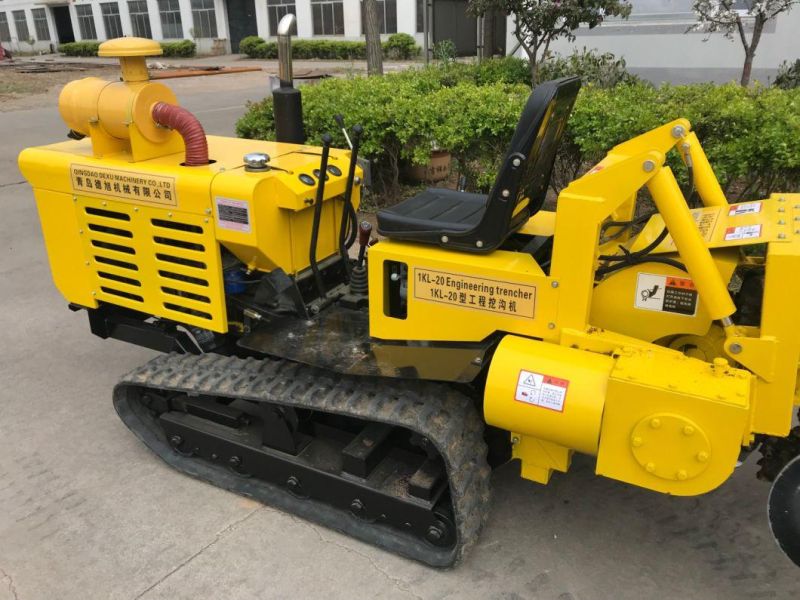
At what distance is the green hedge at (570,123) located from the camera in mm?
5195

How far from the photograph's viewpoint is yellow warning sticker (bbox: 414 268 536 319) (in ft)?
8.92

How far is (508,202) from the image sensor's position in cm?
269

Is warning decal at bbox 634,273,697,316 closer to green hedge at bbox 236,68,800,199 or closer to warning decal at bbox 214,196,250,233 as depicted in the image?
warning decal at bbox 214,196,250,233

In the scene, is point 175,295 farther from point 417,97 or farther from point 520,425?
point 417,97

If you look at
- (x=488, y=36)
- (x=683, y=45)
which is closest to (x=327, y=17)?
(x=488, y=36)

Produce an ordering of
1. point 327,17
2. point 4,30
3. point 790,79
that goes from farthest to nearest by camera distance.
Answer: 1. point 4,30
2. point 327,17
3. point 790,79

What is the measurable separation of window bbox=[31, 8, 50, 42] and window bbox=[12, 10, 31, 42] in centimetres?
94

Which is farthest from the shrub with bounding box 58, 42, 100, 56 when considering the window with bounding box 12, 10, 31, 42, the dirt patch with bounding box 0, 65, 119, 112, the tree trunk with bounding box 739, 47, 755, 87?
the tree trunk with bounding box 739, 47, 755, 87

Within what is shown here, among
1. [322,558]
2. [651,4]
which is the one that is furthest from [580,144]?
[651,4]

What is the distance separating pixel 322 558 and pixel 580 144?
422cm

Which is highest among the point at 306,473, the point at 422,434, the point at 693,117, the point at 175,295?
the point at 693,117

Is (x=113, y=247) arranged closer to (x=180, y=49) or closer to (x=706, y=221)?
(x=706, y=221)

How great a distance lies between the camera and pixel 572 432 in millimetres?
2531

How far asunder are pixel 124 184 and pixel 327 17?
33.5 meters
